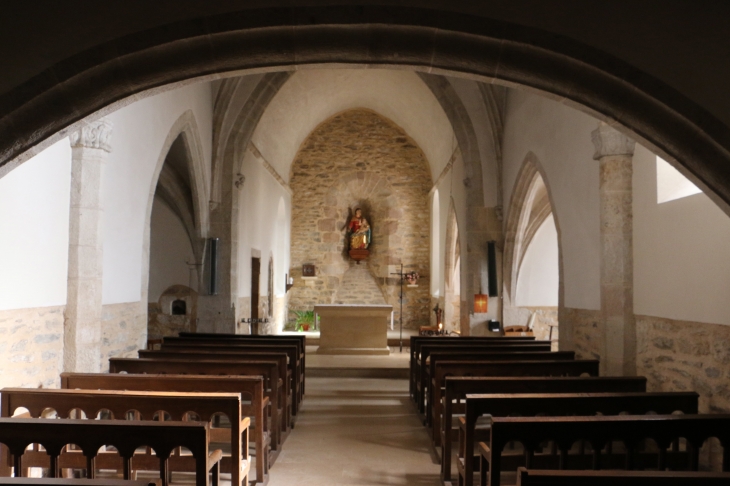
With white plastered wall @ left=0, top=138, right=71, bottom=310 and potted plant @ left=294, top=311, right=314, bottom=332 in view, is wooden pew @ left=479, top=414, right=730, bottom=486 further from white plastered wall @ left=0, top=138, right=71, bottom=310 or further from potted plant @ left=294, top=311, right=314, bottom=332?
potted plant @ left=294, top=311, right=314, bottom=332

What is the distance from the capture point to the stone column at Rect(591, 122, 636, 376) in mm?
5652

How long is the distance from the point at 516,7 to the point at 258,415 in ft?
9.58

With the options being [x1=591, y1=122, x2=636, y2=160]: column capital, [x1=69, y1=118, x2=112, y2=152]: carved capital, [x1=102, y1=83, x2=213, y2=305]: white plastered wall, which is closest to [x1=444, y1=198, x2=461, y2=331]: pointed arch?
[x1=102, y1=83, x2=213, y2=305]: white plastered wall

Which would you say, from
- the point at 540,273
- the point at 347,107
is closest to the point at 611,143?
the point at 540,273

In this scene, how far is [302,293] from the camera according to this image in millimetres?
16547

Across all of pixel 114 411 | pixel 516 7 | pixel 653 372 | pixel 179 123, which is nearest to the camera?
pixel 516 7

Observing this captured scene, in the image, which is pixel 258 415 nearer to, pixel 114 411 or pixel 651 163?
pixel 114 411

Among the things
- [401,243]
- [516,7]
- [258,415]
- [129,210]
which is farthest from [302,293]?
[516,7]

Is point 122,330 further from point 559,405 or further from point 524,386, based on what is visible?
point 559,405

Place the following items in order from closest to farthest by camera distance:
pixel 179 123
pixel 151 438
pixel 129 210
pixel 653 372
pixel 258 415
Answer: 1. pixel 151 438
2. pixel 258 415
3. pixel 653 372
4. pixel 129 210
5. pixel 179 123

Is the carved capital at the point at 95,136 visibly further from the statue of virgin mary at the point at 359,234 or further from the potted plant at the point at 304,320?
the statue of virgin mary at the point at 359,234

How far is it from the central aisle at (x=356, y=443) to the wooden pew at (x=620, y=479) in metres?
2.46

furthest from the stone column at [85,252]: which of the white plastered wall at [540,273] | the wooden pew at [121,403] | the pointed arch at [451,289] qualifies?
the pointed arch at [451,289]

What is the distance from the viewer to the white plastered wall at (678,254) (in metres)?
4.31
